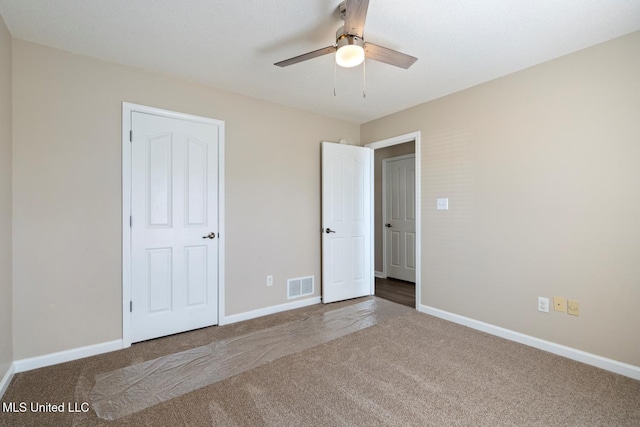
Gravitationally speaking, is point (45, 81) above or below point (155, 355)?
above

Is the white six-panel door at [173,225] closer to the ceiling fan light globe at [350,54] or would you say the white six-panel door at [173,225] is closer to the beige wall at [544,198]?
the ceiling fan light globe at [350,54]

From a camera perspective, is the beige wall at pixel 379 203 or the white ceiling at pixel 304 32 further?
the beige wall at pixel 379 203

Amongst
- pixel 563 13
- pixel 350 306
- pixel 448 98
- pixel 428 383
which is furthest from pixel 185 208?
pixel 563 13

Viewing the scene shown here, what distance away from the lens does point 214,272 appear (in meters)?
3.08

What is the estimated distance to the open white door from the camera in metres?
3.83

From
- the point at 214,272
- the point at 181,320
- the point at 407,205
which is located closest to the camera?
the point at 181,320

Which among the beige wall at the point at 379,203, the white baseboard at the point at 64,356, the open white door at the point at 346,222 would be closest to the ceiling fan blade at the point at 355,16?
the open white door at the point at 346,222

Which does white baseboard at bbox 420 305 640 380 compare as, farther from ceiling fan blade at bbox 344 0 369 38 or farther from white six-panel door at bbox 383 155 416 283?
ceiling fan blade at bbox 344 0 369 38

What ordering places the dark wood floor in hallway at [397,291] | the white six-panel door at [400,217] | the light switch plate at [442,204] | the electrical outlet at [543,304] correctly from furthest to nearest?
1. the white six-panel door at [400,217]
2. the dark wood floor in hallway at [397,291]
3. the light switch plate at [442,204]
4. the electrical outlet at [543,304]

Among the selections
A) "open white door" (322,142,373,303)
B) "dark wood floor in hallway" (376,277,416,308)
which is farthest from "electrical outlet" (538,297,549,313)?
"open white door" (322,142,373,303)

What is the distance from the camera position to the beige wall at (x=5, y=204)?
6.40 ft

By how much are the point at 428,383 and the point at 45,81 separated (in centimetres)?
356

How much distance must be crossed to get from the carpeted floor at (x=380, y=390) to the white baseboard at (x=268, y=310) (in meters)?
0.45

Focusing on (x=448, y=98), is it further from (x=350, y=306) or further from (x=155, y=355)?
(x=155, y=355)
